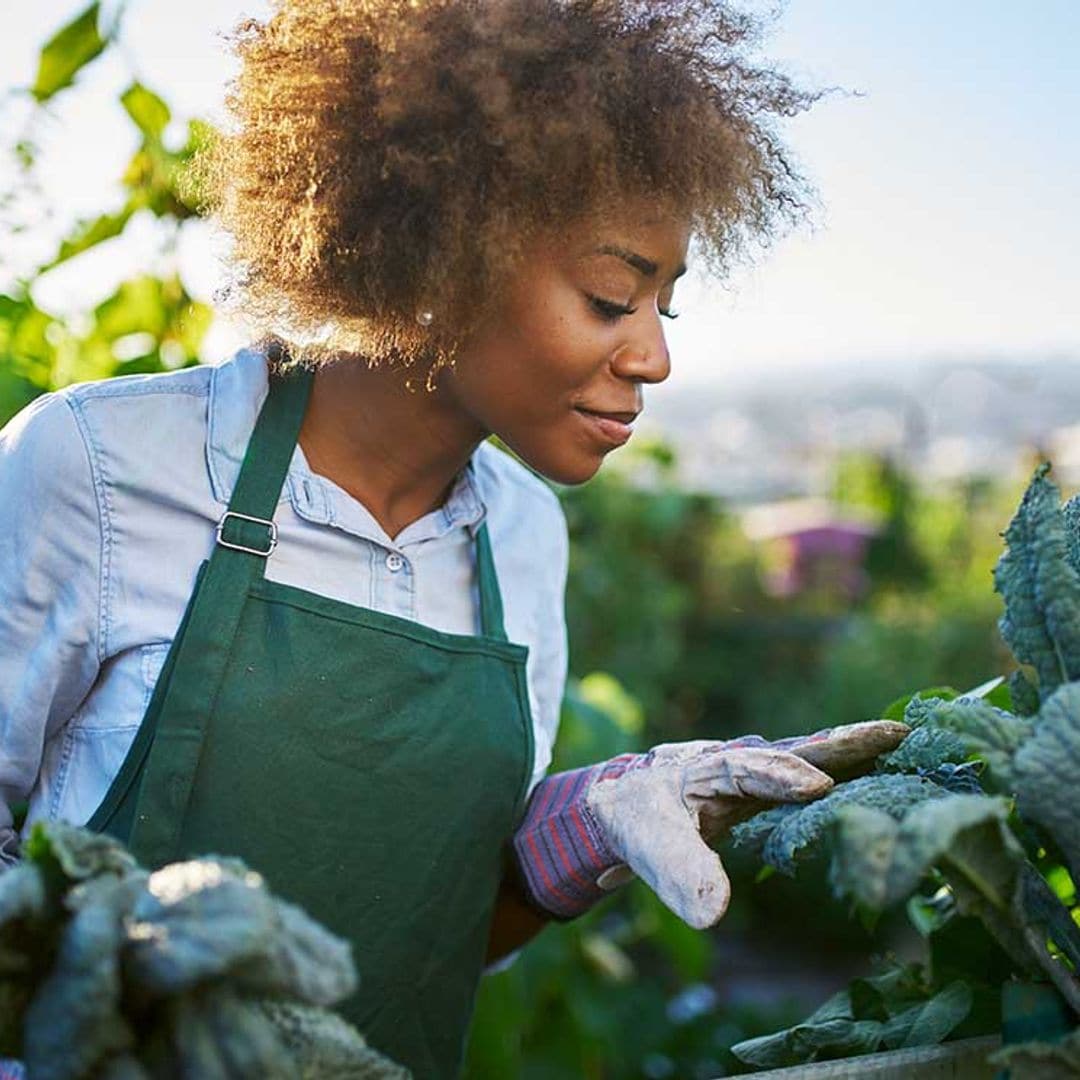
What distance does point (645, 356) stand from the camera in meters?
1.14

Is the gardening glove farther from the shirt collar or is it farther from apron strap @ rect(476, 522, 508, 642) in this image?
the shirt collar

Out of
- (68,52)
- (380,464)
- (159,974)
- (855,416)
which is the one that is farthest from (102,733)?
(855,416)

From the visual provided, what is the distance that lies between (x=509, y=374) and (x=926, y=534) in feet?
16.8

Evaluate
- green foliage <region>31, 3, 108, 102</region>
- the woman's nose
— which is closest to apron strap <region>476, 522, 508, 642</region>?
the woman's nose

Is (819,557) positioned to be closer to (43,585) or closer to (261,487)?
(261,487)

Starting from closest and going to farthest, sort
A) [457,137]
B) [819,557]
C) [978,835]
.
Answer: [978,835] → [457,137] → [819,557]

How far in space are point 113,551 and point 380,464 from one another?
0.80 ft

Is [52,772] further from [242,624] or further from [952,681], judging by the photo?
[952,681]

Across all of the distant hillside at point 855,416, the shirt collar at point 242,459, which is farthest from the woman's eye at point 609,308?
the distant hillside at point 855,416

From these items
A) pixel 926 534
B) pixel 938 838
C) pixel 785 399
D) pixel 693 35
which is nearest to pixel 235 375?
pixel 693 35

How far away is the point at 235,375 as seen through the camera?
122cm

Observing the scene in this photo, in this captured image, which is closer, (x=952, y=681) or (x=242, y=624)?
(x=242, y=624)

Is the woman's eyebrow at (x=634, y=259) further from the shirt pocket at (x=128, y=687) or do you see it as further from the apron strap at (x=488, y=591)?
the shirt pocket at (x=128, y=687)

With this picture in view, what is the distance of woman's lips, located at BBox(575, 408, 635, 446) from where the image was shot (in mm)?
1158
